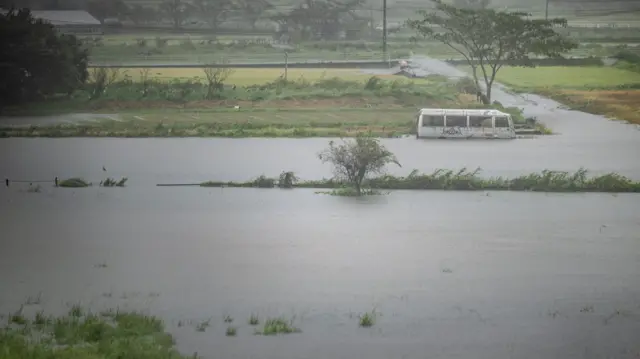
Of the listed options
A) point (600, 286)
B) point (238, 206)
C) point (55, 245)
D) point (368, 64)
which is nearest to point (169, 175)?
point (238, 206)

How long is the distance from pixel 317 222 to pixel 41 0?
8.89 feet

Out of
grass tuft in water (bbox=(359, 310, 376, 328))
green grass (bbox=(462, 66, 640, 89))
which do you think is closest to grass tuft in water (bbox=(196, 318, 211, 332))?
grass tuft in water (bbox=(359, 310, 376, 328))

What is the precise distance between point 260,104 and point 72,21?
156 cm

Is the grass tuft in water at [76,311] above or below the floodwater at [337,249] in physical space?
below

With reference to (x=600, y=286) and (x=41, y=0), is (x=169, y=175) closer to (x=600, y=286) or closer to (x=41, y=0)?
(x=41, y=0)

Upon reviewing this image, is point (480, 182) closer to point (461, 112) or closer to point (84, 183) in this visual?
point (461, 112)

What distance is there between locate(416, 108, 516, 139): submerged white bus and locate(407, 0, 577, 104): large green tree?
0.16 m

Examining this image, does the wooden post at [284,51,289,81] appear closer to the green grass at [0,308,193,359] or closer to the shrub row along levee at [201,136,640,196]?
the shrub row along levee at [201,136,640,196]

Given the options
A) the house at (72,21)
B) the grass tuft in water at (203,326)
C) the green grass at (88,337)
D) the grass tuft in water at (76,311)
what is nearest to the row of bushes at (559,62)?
the house at (72,21)

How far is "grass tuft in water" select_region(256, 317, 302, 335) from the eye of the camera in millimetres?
6047

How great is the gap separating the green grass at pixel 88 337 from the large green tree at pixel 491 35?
332 cm

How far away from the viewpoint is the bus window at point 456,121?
26.7 ft

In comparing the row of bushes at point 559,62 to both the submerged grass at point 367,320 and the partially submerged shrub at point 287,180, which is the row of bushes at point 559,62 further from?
the submerged grass at point 367,320

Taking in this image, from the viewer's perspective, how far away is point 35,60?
8102 mm
